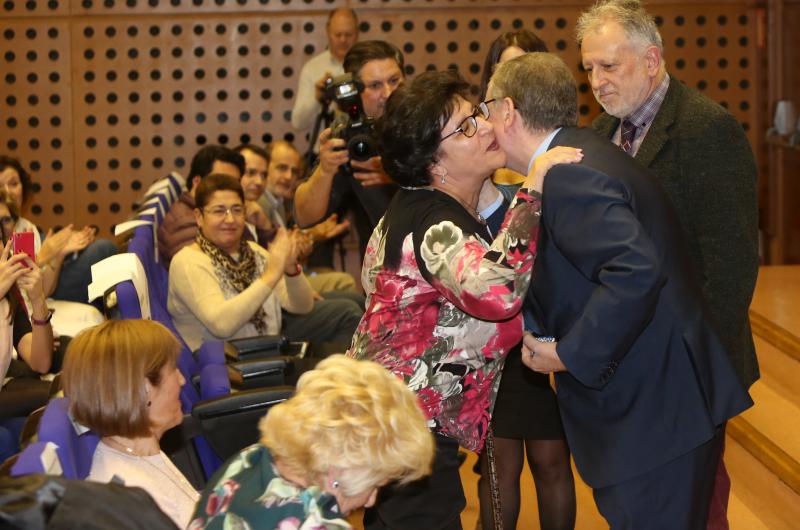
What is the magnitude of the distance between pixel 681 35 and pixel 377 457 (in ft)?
18.9

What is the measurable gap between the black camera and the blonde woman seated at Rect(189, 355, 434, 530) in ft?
5.53

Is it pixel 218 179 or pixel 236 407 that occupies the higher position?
pixel 218 179

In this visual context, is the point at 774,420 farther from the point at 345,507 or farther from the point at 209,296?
the point at 345,507

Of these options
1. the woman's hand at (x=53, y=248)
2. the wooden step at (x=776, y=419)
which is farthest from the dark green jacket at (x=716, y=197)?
the woman's hand at (x=53, y=248)

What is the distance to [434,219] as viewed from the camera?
2.36 m

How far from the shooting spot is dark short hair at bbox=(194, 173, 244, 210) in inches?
175

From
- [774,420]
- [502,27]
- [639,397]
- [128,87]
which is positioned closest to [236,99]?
[128,87]

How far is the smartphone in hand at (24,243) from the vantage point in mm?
3553

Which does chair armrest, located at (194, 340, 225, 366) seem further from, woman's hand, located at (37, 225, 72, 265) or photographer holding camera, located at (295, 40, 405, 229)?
woman's hand, located at (37, 225, 72, 265)

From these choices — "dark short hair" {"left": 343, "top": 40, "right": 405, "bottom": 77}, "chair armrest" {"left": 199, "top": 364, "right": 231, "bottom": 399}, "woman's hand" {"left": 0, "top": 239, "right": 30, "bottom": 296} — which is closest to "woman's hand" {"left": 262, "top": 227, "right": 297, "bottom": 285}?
"dark short hair" {"left": 343, "top": 40, "right": 405, "bottom": 77}

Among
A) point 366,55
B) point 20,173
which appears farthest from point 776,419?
point 20,173

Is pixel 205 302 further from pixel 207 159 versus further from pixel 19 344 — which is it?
pixel 207 159

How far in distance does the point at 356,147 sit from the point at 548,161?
1.32m

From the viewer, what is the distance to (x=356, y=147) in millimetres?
3479
